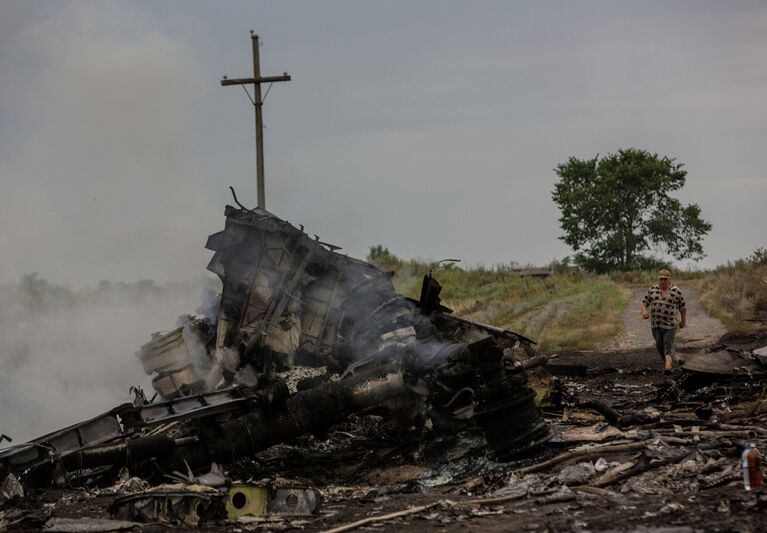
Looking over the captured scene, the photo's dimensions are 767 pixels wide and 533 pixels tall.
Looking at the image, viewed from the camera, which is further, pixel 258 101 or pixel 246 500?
pixel 258 101

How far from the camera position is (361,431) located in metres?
12.8

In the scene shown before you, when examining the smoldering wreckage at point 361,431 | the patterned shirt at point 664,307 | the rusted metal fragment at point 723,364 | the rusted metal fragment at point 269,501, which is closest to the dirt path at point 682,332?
the patterned shirt at point 664,307

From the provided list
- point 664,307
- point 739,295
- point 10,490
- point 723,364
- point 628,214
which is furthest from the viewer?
point 628,214

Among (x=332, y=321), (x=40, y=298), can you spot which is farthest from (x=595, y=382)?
(x=40, y=298)

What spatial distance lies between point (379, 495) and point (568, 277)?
3289 centimetres

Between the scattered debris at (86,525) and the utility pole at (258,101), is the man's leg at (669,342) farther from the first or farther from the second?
the utility pole at (258,101)

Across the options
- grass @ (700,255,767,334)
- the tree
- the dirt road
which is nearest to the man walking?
the dirt road

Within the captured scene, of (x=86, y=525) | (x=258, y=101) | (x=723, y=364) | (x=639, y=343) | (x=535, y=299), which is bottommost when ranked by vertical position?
(x=86, y=525)

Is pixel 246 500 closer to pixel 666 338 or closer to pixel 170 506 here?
pixel 170 506

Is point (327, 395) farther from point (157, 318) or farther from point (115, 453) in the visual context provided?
point (157, 318)

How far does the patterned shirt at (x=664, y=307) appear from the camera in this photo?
15.5 metres

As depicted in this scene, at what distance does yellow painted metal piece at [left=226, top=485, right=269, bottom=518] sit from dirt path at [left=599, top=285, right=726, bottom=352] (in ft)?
54.0

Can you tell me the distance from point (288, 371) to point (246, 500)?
570 cm

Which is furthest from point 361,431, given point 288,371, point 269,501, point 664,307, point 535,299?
point 535,299
